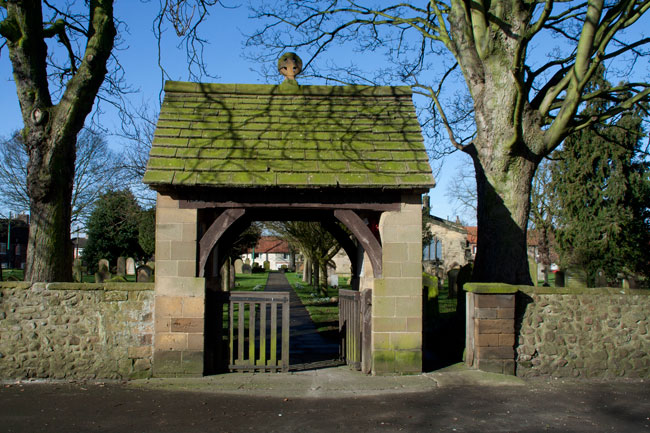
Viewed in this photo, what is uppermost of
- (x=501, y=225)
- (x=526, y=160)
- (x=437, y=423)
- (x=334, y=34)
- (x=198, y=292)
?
(x=334, y=34)

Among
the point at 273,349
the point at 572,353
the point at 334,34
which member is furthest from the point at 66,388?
the point at 334,34

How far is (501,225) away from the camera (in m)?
10.4

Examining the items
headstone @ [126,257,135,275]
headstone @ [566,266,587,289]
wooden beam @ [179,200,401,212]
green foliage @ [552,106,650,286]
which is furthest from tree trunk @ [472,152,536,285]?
headstone @ [126,257,135,275]

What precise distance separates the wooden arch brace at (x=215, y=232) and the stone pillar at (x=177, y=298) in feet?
0.35

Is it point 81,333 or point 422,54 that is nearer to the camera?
point 81,333

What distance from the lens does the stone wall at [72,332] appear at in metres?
8.24

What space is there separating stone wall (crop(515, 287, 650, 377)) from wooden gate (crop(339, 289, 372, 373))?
2385 mm

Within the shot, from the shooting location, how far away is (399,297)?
8688 mm

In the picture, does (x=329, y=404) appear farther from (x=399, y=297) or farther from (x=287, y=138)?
(x=287, y=138)

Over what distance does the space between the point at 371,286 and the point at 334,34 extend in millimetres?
7487

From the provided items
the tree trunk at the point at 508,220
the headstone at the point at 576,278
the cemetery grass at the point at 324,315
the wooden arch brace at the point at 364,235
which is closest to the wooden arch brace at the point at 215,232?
the wooden arch brace at the point at 364,235

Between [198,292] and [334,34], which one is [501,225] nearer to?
[198,292]

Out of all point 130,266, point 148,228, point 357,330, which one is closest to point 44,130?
point 357,330

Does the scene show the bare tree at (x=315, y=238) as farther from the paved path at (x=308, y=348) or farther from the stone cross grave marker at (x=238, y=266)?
the stone cross grave marker at (x=238, y=266)
